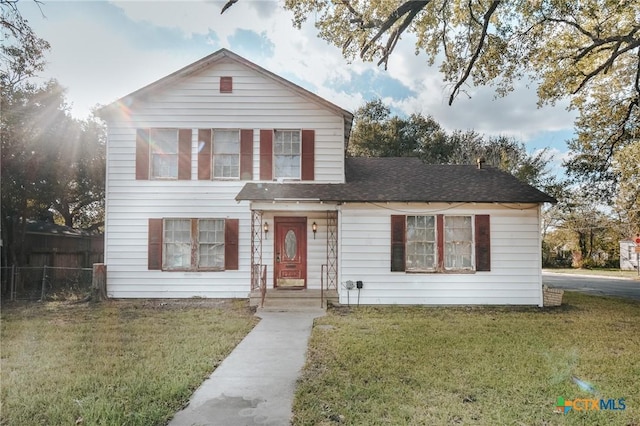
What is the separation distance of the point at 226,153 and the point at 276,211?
2388 mm

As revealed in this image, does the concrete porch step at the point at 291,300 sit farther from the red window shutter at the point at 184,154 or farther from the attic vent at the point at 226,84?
the attic vent at the point at 226,84

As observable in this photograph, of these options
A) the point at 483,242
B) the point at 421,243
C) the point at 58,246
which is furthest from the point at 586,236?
the point at 58,246

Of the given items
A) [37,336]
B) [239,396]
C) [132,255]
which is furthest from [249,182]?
[239,396]

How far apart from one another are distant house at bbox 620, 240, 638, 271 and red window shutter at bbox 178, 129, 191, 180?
3345 cm

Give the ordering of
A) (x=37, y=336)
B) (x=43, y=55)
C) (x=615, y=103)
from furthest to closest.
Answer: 1. (x=615, y=103)
2. (x=43, y=55)
3. (x=37, y=336)

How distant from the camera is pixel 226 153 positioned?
1199 centimetres

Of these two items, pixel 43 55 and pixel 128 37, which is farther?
pixel 43 55

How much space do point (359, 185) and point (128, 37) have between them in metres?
7.05

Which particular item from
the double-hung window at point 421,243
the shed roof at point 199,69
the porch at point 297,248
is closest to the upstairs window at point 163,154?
the shed roof at point 199,69

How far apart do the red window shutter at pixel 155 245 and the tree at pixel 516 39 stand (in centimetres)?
695

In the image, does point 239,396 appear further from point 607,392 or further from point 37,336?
point 37,336

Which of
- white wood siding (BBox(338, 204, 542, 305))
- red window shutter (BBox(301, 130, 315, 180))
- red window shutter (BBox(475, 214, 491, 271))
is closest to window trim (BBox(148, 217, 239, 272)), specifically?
red window shutter (BBox(301, 130, 315, 180))

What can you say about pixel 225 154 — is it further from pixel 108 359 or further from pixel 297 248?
pixel 108 359

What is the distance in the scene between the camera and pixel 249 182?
11812 millimetres
